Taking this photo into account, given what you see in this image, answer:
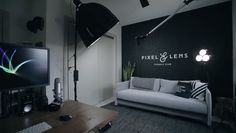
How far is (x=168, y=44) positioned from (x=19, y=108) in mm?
3649

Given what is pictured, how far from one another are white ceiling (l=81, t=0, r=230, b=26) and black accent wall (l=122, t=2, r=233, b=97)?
0.92ft

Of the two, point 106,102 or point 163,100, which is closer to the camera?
point 163,100

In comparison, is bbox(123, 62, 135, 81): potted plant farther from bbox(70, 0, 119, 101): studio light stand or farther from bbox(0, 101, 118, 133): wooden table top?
bbox(0, 101, 118, 133): wooden table top

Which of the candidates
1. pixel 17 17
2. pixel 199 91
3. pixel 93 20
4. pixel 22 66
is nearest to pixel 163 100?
pixel 199 91

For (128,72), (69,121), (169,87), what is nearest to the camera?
(69,121)

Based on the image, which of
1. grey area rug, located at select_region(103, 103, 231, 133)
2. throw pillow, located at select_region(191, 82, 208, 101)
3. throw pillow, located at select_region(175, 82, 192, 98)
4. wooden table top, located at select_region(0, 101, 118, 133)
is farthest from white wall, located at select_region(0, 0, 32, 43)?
throw pillow, located at select_region(191, 82, 208, 101)

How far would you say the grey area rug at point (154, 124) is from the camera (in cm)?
224

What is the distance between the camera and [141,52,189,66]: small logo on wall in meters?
3.49

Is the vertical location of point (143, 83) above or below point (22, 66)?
below

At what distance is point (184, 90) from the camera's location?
2.87 metres

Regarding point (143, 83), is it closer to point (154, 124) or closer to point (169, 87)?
point (169, 87)

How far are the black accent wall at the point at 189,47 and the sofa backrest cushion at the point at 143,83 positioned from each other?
41cm

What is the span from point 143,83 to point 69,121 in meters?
2.84

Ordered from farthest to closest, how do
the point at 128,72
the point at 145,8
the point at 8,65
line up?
the point at 128,72 → the point at 145,8 → the point at 8,65
